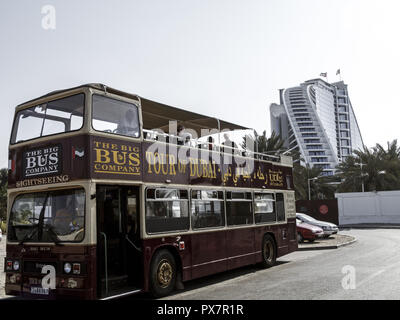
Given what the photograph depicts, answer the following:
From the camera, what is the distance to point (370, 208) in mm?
38969

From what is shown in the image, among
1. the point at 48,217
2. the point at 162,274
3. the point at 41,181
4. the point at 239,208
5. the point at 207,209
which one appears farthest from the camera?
the point at 239,208

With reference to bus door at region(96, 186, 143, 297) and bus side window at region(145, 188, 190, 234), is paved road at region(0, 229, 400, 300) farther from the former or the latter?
bus side window at region(145, 188, 190, 234)

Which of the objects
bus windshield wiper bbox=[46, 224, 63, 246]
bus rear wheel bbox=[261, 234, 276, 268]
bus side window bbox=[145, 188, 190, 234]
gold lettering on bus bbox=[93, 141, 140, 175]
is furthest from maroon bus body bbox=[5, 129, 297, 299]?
bus rear wheel bbox=[261, 234, 276, 268]

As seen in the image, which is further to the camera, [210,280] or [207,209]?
[210,280]

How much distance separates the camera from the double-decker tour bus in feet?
24.7

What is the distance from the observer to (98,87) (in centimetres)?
805

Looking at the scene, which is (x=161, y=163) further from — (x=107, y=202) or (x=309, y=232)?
(x=309, y=232)

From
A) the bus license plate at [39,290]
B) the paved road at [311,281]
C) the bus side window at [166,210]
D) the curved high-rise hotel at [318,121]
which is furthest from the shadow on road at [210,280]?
the curved high-rise hotel at [318,121]

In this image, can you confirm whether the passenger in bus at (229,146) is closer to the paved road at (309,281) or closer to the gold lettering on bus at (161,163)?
the gold lettering on bus at (161,163)

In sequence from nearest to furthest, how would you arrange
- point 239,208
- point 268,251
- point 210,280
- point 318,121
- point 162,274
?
1. point 162,274
2. point 210,280
3. point 239,208
4. point 268,251
5. point 318,121

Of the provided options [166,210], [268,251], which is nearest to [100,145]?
[166,210]

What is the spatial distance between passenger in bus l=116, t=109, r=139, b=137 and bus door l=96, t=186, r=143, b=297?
114cm

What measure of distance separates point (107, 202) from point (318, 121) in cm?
14754

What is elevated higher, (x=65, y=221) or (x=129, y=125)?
(x=129, y=125)
